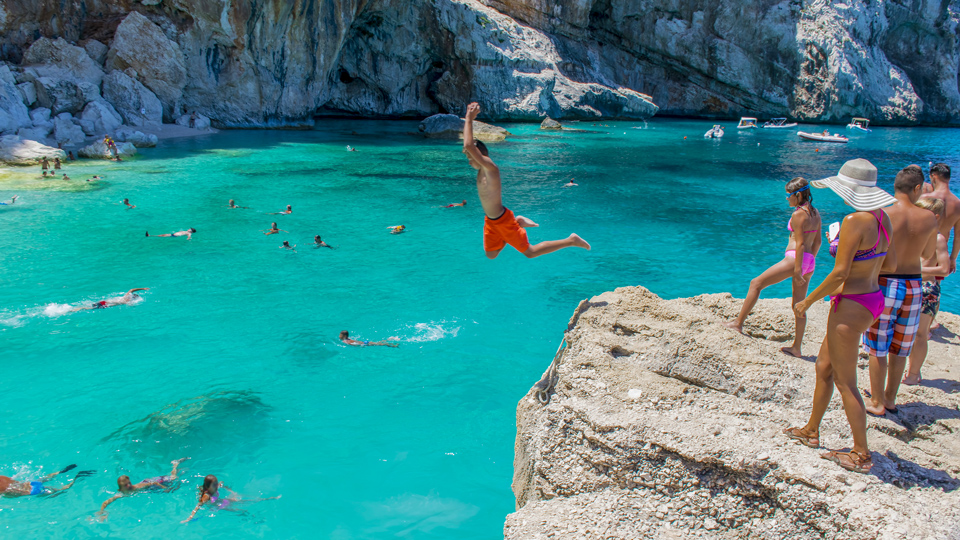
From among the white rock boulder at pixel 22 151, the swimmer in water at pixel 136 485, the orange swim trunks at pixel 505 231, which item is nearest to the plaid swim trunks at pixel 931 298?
the orange swim trunks at pixel 505 231

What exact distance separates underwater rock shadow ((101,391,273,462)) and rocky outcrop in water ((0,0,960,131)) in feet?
92.4

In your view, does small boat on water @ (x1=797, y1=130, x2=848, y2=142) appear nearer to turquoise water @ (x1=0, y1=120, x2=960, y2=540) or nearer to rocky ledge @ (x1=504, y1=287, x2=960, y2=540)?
turquoise water @ (x1=0, y1=120, x2=960, y2=540)

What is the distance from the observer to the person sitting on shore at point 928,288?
530cm

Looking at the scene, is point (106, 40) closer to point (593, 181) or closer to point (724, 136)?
point (593, 181)

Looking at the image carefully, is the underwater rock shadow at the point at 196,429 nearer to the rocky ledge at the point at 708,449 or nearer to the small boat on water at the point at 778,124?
the rocky ledge at the point at 708,449

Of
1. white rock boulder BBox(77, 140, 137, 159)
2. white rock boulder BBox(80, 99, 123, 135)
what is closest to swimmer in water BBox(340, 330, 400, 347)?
white rock boulder BBox(77, 140, 137, 159)

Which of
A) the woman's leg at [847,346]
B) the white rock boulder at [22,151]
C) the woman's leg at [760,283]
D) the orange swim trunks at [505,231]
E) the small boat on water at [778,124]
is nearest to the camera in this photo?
the woman's leg at [847,346]

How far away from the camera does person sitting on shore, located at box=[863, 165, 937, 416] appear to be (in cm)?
449

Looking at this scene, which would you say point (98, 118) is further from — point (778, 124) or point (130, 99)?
point (778, 124)

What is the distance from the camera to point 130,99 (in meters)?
31.5

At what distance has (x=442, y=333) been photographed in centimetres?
1029

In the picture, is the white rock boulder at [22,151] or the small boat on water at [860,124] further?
the small boat on water at [860,124]

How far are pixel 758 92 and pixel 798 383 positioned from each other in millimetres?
65698

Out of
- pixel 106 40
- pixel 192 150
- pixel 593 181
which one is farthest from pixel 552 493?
pixel 106 40
